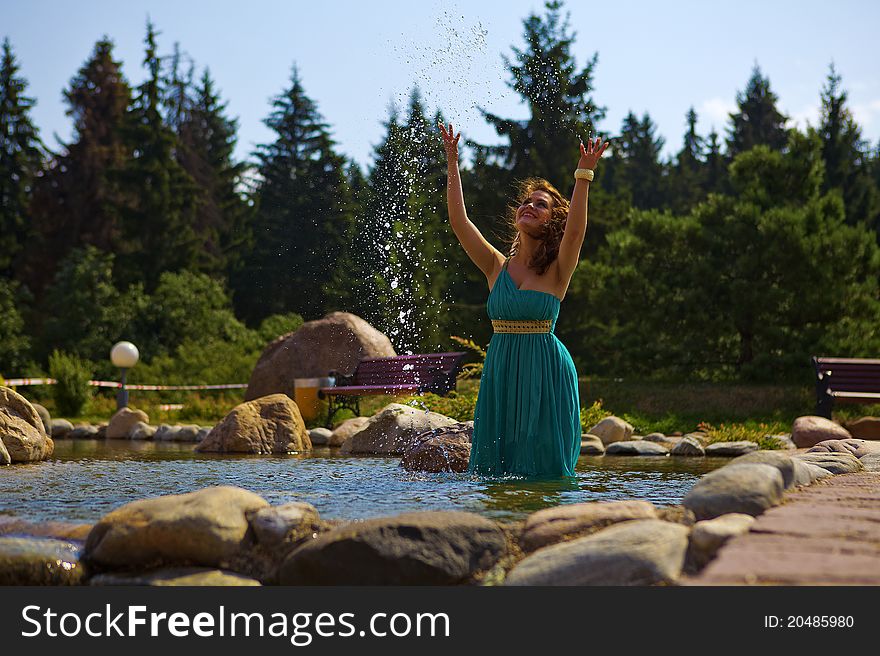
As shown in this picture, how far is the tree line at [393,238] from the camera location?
1463 cm

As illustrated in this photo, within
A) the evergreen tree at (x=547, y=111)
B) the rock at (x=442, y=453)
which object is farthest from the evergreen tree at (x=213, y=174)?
the rock at (x=442, y=453)

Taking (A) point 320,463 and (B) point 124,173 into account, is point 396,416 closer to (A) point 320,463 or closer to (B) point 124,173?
(A) point 320,463

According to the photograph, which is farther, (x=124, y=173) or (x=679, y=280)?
(x=124, y=173)

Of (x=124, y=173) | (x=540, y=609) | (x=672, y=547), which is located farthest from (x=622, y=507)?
(x=124, y=173)

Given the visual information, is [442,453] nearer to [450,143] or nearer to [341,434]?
[450,143]

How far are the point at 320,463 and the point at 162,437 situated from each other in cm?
429

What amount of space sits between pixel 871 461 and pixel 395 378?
754 centimetres

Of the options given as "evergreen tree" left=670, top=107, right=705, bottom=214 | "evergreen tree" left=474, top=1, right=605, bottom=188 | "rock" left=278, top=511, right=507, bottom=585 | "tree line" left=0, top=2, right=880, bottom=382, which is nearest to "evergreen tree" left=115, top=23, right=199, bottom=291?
"tree line" left=0, top=2, right=880, bottom=382

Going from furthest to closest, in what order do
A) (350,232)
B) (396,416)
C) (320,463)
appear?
(350,232) < (396,416) < (320,463)

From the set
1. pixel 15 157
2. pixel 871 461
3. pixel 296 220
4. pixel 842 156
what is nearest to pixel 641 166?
pixel 842 156

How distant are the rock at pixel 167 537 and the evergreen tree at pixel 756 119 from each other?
39.9m

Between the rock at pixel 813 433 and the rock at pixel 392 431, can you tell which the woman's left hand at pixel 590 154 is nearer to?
the rock at pixel 392 431

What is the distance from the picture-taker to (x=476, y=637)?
2320 mm

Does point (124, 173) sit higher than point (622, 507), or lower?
higher
